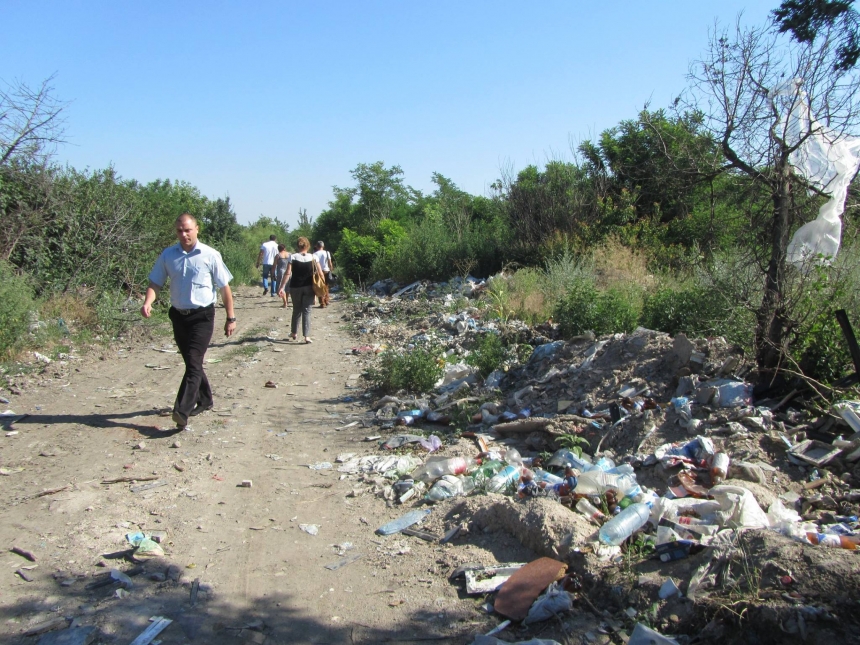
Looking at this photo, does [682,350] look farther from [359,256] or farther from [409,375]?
[359,256]

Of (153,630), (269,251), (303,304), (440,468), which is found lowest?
(153,630)

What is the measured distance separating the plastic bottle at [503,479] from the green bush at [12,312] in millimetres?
6526

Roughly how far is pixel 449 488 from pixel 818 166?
160 inches

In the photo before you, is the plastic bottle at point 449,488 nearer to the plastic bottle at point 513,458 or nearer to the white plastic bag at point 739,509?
the plastic bottle at point 513,458

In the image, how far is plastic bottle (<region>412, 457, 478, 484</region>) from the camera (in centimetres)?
471

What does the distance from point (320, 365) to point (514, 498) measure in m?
5.42

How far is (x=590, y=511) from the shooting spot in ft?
12.5

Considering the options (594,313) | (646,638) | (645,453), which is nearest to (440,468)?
(645,453)

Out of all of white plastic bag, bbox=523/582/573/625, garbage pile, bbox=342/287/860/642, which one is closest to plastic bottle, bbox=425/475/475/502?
garbage pile, bbox=342/287/860/642

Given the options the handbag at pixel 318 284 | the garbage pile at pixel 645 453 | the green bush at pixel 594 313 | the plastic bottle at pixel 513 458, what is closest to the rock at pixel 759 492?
the garbage pile at pixel 645 453

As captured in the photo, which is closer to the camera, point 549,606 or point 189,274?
point 549,606

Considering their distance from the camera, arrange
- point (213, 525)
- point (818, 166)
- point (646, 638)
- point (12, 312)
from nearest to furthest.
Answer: point (646, 638)
point (213, 525)
point (818, 166)
point (12, 312)

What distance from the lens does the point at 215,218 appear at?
29.9 m

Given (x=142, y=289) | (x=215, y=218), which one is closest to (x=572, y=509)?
(x=142, y=289)
